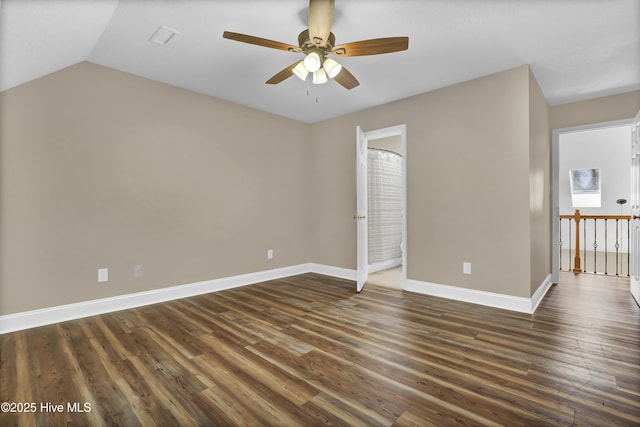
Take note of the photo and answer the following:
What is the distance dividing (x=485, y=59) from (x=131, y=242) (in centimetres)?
407

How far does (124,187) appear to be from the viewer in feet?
10.3

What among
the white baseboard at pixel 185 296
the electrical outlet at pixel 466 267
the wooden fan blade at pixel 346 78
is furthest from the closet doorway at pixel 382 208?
the wooden fan blade at pixel 346 78

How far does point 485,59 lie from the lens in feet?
9.34

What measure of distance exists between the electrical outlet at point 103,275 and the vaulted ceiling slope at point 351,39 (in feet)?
5.77

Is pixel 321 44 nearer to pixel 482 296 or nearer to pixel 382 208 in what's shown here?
pixel 482 296

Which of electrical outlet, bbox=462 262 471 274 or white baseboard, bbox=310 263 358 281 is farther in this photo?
white baseboard, bbox=310 263 358 281

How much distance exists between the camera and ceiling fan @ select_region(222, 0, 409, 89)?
1883 millimetres

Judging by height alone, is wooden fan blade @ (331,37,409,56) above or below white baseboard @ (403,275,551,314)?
→ above

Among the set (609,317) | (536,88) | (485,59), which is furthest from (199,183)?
(609,317)

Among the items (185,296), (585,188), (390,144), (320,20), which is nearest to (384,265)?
(390,144)

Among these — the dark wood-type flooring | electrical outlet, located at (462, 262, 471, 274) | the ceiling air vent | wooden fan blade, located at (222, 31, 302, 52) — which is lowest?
the dark wood-type flooring

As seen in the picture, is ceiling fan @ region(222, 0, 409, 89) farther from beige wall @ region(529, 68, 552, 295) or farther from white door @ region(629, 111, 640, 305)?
white door @ region(629, 111, 640, 305)

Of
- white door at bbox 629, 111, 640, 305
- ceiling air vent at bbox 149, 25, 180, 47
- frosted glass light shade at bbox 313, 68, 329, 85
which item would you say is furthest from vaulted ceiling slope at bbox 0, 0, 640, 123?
white door at bbox 629, 111, 640, 305

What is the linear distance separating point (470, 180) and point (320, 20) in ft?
7.90
